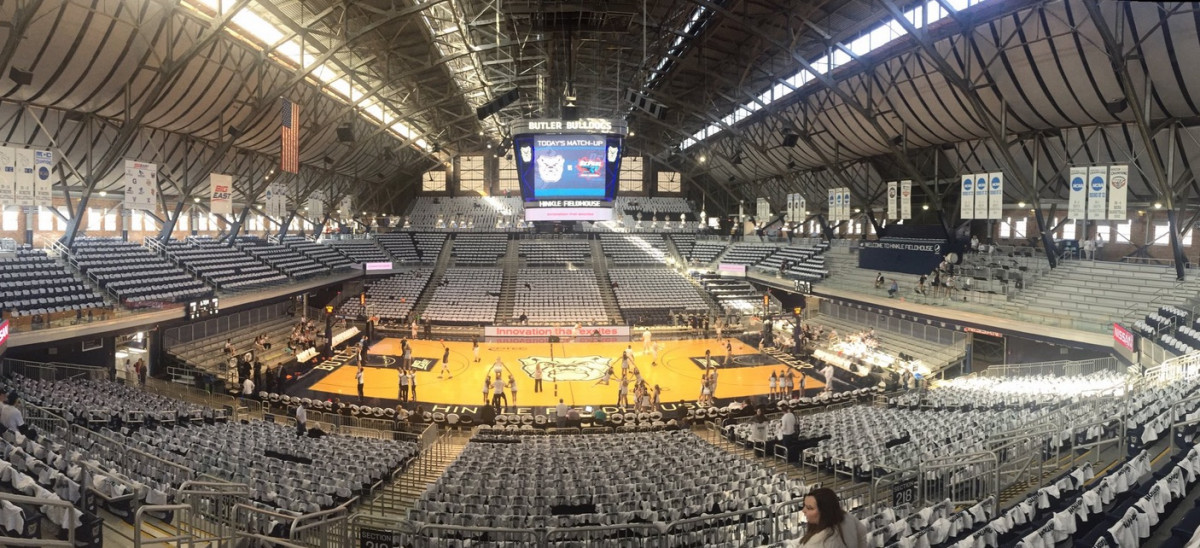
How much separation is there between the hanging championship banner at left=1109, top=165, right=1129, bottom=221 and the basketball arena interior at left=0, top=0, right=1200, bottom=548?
83 millimetres

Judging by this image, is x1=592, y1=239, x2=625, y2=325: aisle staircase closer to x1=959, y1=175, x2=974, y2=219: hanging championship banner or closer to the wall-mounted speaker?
the wall-mounted speaker

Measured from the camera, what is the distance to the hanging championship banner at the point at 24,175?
17656mm

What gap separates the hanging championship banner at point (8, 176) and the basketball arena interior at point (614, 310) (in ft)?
0.32

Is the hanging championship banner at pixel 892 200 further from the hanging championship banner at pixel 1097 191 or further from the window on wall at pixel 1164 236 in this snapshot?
the hanging championship banner at pixel 1097 191

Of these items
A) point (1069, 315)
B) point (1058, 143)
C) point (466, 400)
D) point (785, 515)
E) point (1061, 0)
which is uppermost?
point (1061, 0)

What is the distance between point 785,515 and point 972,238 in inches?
1185

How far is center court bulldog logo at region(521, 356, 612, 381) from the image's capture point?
87.7 feet

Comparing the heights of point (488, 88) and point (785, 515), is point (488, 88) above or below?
above

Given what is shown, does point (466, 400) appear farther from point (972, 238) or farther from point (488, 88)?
point (972, 238)

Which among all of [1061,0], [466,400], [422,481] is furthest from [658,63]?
[422,481]

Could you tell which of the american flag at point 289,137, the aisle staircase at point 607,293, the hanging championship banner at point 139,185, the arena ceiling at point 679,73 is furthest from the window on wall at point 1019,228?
the hanging championship banner at point 139,185

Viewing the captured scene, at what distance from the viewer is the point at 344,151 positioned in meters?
41.9

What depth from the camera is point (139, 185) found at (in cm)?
2141

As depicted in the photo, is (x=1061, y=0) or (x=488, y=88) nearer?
(x=1061, y=0)
